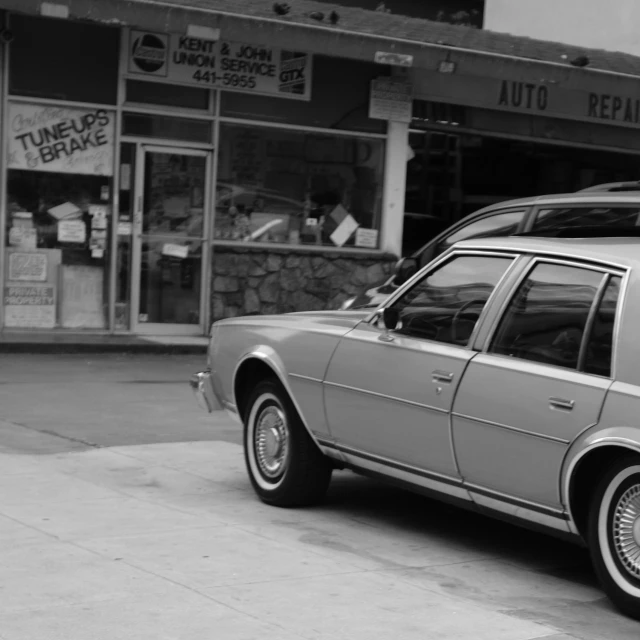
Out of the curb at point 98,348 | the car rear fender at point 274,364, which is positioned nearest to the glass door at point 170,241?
the curb at point 98,348

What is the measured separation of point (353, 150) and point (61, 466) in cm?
942

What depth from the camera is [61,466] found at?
7.92 m

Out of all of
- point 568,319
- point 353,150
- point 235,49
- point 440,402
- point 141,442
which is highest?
point 235,49

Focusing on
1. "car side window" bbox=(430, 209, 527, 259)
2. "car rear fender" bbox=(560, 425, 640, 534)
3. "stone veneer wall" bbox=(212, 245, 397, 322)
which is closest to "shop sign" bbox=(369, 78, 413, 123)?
"stone veneer wall" bbox=(212, 245, 397, 322)

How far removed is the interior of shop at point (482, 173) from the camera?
18.0 m

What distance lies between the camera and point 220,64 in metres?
15.3

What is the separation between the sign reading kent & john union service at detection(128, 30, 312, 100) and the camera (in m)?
15.0

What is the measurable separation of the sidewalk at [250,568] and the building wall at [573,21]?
1490 cm

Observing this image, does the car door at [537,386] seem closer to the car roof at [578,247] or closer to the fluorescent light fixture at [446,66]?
the car roof at [578,247]

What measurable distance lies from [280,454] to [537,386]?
6.69ft

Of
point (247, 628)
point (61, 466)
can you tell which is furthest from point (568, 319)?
point (61, 466)

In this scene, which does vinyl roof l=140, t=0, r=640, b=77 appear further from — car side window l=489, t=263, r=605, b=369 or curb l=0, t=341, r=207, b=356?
car side window l=489, t=263, r=605, b=369

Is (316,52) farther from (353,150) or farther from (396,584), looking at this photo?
(396,584)

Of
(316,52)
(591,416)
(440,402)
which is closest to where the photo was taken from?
(591,416)
